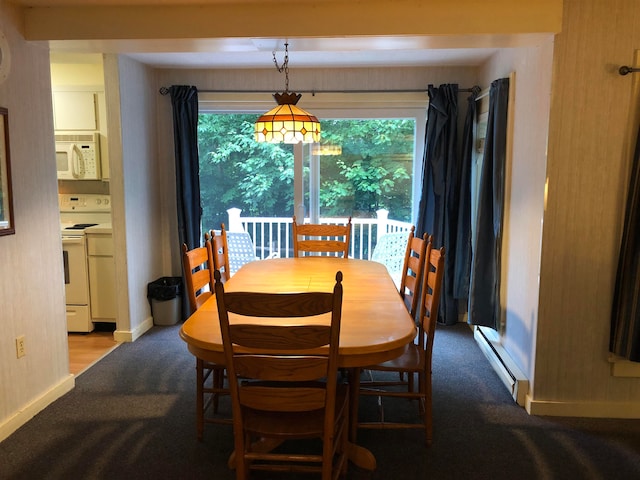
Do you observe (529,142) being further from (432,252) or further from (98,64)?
(98,64)

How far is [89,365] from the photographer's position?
140 inches

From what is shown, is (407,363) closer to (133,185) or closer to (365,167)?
(365,167)

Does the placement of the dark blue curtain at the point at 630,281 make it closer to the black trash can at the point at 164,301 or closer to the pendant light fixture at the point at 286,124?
the pendant light fixture at the point at 286,124

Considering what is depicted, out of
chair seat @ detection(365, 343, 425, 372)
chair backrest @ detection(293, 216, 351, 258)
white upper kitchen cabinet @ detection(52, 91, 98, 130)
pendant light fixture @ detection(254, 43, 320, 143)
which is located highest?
white upper kitchen cabinet @ detection(52, 91, 98, 130)

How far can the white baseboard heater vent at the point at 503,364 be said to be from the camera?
9.68 feet

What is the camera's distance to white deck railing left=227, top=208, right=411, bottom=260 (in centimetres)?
477

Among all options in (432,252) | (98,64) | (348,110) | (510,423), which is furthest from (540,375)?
(98,64)

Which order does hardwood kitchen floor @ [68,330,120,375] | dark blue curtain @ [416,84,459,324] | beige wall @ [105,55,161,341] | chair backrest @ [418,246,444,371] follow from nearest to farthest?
chair backrest @ [418,246,444,371] < hardwood kitchen floor @ [68,330,120,375] < beige wall @ [105,55,161,341] < dark blue curtain @ [416,84,459,324]

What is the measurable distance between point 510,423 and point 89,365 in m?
2.77

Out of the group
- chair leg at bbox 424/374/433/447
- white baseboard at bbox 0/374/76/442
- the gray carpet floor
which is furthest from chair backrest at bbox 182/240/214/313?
chair leg at bbox 424/374/433/447

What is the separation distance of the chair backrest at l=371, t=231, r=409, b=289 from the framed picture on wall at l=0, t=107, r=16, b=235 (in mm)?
2893

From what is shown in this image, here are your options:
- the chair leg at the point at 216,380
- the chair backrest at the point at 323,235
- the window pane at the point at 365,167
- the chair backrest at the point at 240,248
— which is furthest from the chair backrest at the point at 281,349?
the window pane at the point at 365,167

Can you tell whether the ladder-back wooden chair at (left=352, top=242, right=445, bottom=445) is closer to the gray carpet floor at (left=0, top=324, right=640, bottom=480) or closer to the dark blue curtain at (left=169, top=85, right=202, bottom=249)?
the gray carpet floor at (left=0, top=324, right=640, bottom=480)

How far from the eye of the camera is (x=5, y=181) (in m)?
2.59
